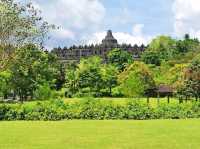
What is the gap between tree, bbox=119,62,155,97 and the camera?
60.5 metres

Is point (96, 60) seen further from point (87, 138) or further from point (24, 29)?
point (87, 138)

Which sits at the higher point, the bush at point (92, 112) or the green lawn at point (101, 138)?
the bush at point (92, 112)

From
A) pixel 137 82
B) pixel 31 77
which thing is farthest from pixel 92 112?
pixel 31 77

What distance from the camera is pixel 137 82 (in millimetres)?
61625

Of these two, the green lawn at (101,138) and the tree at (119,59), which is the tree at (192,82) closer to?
the green lawn at (101,138)

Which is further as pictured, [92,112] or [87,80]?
[87,80]

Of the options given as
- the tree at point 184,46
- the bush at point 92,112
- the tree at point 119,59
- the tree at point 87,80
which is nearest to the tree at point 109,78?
the tree at point 87,80

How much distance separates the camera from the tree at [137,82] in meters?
60.5

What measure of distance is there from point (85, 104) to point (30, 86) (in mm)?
31698

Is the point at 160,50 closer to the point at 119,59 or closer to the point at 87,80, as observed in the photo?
the point at 119,59

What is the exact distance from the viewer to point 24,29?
3362 cm

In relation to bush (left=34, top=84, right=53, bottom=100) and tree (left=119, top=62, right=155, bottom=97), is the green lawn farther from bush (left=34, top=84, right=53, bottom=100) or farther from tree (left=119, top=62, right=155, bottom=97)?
tree (left=119, top=62, right=155, bottom=97)

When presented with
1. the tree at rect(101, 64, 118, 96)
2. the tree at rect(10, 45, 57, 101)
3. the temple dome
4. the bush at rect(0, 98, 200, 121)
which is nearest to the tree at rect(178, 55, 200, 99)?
the tree at rect(10, 45, 57, 101)

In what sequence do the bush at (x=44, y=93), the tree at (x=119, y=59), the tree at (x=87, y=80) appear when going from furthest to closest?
1. the tree at (x=119, y=59)
2. the tree at (x=87, y=80)
3. the bush at (x=44, y=93)
